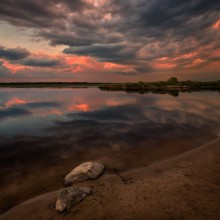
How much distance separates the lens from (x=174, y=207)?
678 centimetres

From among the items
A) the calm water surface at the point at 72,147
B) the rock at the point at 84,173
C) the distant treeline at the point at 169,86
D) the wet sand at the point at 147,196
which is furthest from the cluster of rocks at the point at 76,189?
the distant treeline at the point at 169,86

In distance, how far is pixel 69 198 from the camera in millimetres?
6984

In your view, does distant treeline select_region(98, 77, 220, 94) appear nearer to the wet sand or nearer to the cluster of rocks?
the wet sand

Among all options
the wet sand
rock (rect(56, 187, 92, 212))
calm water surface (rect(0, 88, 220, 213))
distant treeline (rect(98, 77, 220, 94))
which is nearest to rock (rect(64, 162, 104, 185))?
the wet sand

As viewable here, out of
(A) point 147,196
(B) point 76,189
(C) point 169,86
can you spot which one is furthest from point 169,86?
(B) point 76,189

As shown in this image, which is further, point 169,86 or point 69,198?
point 169,86

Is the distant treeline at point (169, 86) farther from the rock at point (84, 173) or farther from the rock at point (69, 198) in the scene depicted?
the rock at point (69, 198)

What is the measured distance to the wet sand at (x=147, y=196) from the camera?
6.54 meters

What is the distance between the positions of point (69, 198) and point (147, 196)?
3323 millimetres

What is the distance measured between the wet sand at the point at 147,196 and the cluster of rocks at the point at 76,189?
0.81 feet

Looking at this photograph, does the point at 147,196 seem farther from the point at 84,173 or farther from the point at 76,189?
the point at 84,173

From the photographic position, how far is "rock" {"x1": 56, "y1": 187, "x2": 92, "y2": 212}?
6805 millimetres

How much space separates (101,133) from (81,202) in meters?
11.6

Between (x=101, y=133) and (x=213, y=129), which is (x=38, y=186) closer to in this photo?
(x=101, y=133)
